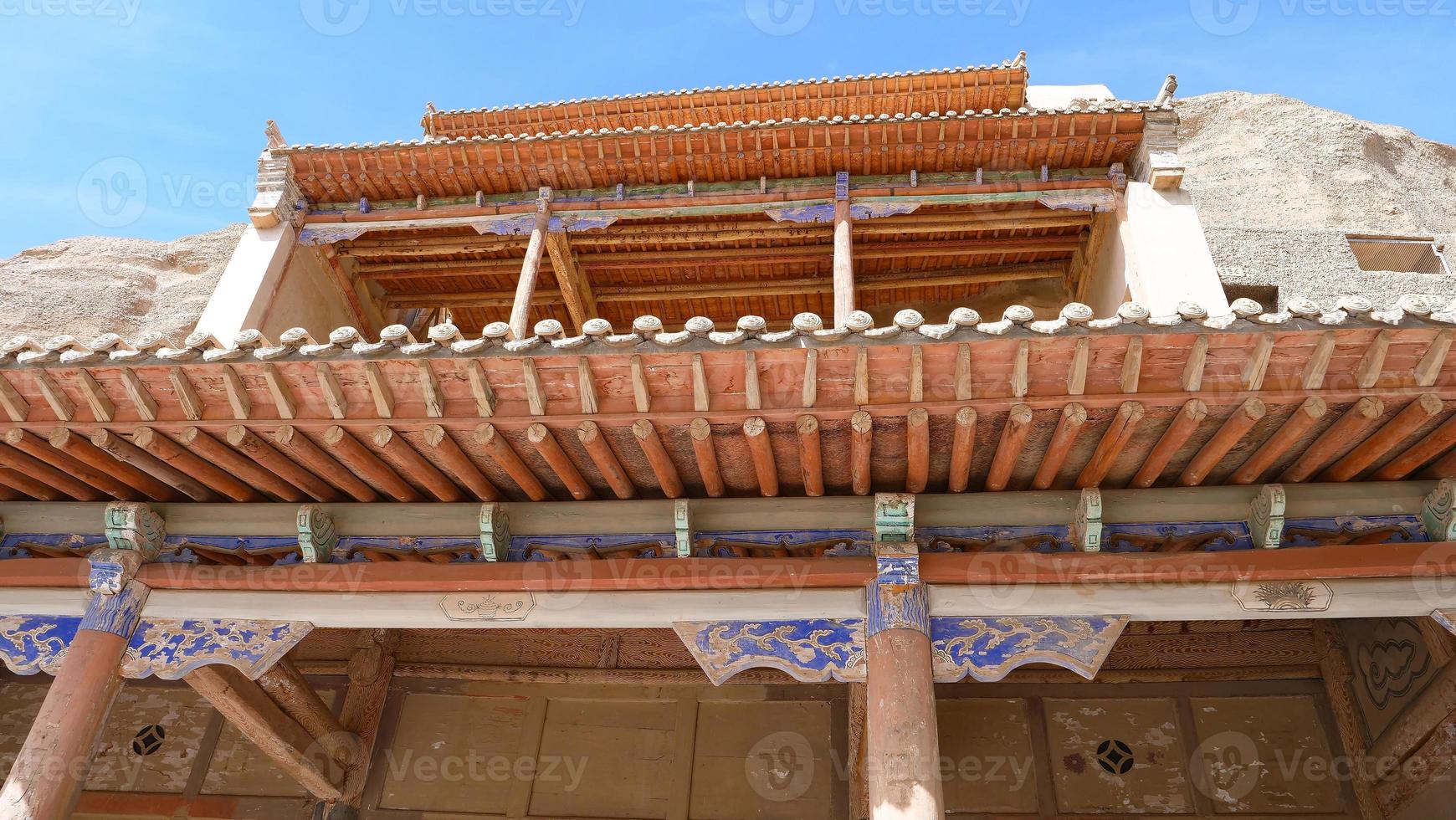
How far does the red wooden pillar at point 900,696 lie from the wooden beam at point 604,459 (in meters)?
1.42

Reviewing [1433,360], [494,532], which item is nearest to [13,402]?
[494,532]

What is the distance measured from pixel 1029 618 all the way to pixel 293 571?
162 inches

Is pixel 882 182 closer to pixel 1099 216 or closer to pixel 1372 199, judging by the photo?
pixel 1099 216

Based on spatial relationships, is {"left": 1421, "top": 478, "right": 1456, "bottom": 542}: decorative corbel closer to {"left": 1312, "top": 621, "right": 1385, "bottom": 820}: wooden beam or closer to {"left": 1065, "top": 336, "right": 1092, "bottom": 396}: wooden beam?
{"left": 1065, "top": 336, "right": 1092, "bottom": 396}: wooden beam

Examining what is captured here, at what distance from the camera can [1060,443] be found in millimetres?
4852

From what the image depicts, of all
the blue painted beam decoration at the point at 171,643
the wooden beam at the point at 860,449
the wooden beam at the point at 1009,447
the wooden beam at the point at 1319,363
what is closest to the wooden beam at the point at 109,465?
the blue painted beam decoration at the point at 171,643

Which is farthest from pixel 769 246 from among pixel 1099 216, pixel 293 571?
pixel 293 571

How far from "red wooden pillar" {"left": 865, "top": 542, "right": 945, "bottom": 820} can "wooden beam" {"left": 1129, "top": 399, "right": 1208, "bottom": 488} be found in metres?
1.28

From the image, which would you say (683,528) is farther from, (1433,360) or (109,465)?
(1433,360)

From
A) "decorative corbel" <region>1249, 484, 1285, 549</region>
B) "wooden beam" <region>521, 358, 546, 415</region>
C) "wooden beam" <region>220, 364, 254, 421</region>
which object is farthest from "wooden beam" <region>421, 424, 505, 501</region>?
"decorative corbel" <region>1249, 484, 1285, 549</region>

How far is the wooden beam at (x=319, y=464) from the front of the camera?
4.98 metres

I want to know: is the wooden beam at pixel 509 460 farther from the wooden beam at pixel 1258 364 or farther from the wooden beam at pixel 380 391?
the wooden beam at pixel 1258 364

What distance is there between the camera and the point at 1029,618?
16.9 feet

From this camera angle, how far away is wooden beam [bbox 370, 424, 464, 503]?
4.93 metres
